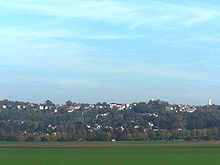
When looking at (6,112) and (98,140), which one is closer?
(98,140)

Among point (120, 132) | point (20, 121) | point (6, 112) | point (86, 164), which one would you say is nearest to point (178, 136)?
point (120, 132)

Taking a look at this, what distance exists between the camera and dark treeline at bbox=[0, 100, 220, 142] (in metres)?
140

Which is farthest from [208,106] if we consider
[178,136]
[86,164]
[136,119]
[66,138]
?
[86,164]

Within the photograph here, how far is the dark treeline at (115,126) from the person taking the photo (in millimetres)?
140125

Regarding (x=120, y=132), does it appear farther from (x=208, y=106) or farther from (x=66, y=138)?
(x=208, y=106)

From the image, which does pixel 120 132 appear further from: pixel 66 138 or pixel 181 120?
pixel 181 120

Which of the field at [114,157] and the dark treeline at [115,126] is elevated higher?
the dark treeline at [115,126]

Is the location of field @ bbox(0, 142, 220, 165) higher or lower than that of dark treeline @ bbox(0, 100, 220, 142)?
lower

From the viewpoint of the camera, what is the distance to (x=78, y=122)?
174750 mm

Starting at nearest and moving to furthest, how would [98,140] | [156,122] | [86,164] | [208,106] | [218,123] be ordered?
[86,164]
[98,140]
[218,123]
[156,122]
[208,106]

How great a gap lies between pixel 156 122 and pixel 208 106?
2889 cm

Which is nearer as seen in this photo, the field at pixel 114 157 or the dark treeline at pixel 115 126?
the field at pixel 114 157

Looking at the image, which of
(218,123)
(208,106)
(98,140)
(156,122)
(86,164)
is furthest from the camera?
(208,106)

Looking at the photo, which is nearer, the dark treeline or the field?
the field
